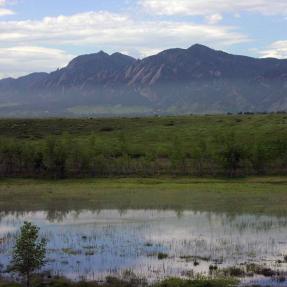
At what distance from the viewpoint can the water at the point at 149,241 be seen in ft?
162

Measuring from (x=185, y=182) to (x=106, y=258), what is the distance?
68.8 metres

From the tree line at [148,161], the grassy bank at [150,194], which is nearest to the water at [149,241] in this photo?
the grassy bank at [150,194]

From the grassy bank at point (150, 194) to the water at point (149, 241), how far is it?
21.1ft

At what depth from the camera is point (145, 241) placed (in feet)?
201

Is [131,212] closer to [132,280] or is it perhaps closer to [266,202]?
[266,202]

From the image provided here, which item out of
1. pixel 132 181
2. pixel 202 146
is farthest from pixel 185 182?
pixel 202 146

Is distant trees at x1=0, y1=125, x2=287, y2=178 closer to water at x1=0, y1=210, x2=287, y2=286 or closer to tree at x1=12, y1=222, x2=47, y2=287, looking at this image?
water at x1=0, y1=210, x2=287, y2=286

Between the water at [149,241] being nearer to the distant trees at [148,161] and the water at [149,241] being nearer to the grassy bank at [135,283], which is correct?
the grassy bank at [135,283]

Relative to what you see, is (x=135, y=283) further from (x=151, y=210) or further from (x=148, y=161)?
(x=148, y=161)

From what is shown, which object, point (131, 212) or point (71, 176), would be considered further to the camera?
point (71, 176)

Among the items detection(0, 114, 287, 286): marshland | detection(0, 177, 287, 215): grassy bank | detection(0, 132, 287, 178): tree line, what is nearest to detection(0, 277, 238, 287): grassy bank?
detection(0, 114, 287, 286): marshland

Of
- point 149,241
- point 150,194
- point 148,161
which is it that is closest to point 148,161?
point 148,161

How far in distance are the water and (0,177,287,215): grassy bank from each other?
6.43m

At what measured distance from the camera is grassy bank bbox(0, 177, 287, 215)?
9062 cm
